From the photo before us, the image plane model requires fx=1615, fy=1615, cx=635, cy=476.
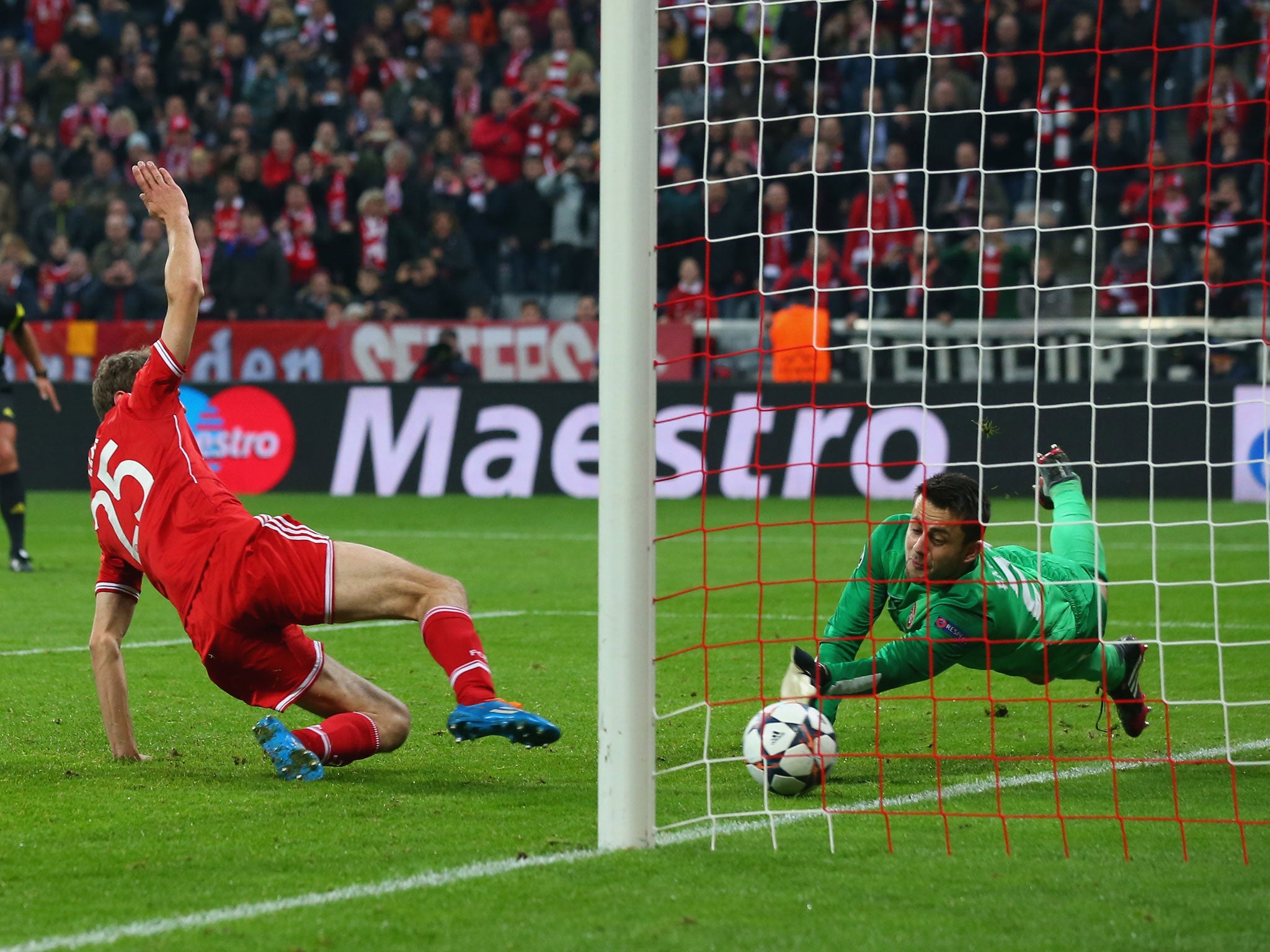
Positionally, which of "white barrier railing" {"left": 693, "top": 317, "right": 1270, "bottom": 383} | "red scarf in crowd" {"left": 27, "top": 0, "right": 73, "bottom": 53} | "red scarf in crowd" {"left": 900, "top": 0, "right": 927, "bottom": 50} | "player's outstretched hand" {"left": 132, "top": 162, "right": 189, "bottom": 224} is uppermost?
"red scarf in crowd" {"left": 27, "top": 0, "right": 73, "bottom": 53}

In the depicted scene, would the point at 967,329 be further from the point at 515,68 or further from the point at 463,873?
the point at 463,873

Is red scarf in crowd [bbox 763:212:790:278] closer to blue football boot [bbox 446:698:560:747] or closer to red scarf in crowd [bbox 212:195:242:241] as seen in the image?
red scarf in crowd [bbox 212:195:242:241]

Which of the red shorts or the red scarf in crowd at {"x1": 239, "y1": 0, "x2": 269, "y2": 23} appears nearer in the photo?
the red shorts

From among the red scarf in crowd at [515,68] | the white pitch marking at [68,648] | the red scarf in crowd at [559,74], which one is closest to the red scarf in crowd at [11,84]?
the red scarf in crowd at [515,68]

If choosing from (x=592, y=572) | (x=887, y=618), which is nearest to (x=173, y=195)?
(x=887, y=618)

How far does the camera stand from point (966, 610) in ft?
15.7

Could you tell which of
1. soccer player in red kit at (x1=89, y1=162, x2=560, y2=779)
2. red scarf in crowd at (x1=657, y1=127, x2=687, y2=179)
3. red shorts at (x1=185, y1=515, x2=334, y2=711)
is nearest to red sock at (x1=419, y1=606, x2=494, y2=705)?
soccer player in red kit at (x1=89, y1=162, x2=560, y2=779)

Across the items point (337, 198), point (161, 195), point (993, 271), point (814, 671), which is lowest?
point (814, 671)

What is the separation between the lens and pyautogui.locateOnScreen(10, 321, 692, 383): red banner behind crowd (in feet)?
51.5

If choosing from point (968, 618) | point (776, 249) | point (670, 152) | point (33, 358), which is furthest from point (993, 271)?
point (968, 618)

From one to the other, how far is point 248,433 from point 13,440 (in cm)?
510

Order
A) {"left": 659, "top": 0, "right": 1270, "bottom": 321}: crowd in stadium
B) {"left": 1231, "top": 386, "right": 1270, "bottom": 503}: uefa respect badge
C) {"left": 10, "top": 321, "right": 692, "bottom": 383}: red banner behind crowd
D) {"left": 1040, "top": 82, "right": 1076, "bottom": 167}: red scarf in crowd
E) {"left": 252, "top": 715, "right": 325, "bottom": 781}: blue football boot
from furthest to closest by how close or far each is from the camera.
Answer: {"left": 1040, "top": 82, "right": 1076, "bottom": 167}: red scarf in crowd → {"left": 659, "top": 0, "right": 1270, "bottom": 321}: crowd in stadium → {"left": 10, "top": 321, "right": 692, "bottom": 383}: red banner behind crowd → {"left": 1231, "top": 386, "right": 1270, "bottom": 503}: uefa respect badge → {"left": 252, "top": 715, "right": 325, "bottom": 781}: blue football boot

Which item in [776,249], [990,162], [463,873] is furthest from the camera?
[990,162]

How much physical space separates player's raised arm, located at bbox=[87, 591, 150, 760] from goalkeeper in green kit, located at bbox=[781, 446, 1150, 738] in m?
2.04
